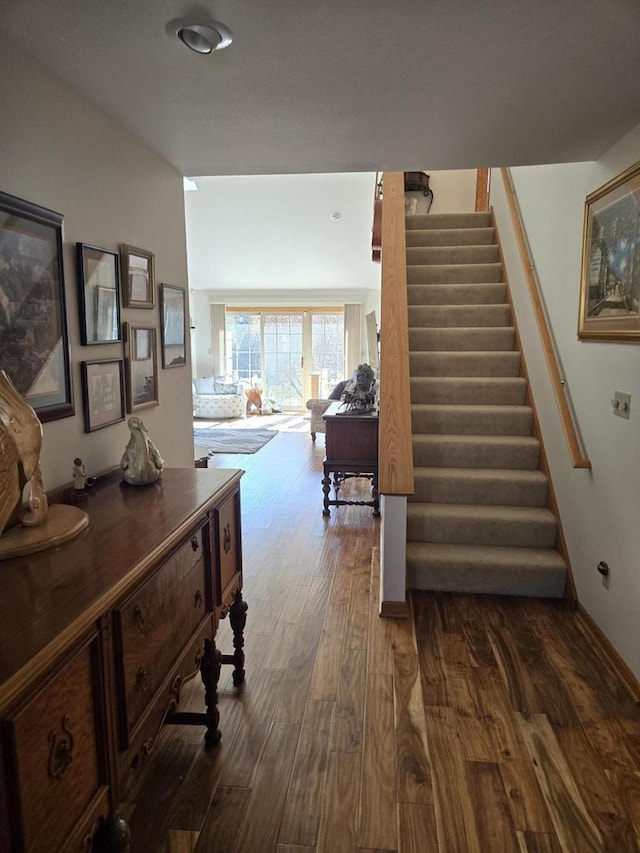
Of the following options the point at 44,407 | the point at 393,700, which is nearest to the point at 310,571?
the point at 393,700

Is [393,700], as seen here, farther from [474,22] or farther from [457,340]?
[457,340]

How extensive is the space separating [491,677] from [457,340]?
2524 mm

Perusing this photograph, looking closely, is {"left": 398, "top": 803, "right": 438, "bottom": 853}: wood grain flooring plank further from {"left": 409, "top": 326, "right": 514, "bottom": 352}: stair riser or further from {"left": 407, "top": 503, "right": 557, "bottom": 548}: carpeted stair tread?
{"left": 409, "top": 326, "right": 514, "bottom": 352}: stair riser

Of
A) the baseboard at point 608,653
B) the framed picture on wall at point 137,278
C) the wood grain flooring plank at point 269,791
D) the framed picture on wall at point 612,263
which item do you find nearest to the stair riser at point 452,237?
the framed picture on wall at point 612,263

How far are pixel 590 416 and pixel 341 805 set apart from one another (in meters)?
1.99

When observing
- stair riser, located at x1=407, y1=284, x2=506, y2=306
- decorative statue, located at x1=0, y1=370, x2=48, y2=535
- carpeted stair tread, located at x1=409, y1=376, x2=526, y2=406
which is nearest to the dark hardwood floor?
decorative statue, located at x1=0, y1=370, x2=48, y2=535

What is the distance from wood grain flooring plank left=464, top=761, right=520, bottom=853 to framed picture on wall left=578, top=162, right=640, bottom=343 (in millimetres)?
1663

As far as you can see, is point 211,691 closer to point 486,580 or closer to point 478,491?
point 486,580

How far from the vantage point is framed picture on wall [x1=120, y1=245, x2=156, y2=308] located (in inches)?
85.0

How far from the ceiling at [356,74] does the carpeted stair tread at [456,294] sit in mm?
1951

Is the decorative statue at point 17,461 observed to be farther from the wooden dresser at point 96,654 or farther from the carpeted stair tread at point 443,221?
the carpeted stair tread at point 443,221

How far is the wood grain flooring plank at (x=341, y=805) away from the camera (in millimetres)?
1568

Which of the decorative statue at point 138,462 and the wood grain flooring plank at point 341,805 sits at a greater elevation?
the decorative statue at point 138,462

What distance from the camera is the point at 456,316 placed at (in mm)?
4324
